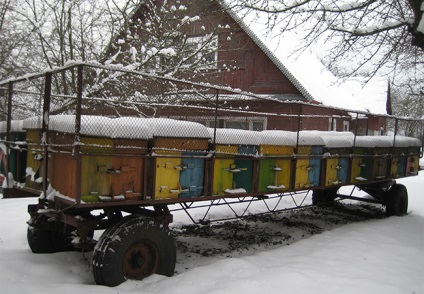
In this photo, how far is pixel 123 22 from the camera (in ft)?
35.3

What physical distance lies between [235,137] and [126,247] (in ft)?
6.19

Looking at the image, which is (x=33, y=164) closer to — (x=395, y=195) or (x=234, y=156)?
(x=234, y=156)

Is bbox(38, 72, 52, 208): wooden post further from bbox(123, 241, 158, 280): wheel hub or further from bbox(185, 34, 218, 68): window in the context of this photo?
bbox(185, 34, 218, 68): window

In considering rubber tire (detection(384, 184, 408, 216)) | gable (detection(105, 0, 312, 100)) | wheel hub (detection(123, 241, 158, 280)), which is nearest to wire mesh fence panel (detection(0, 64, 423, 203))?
wheel hub (detection(123, 241, 158, 280))

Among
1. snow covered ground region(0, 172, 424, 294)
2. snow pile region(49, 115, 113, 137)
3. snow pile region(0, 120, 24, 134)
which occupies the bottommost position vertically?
snow covered ground region(0, 172, 424, 294)

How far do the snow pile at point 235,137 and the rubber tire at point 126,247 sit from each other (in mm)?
1247

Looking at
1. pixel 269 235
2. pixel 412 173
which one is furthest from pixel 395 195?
pixel 269 235

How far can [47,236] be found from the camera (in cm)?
478

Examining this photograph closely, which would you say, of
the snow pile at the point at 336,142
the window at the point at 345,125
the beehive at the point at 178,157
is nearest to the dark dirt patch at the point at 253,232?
the beehive at the point at 178,157

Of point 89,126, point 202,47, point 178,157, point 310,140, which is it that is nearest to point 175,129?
point 178,157

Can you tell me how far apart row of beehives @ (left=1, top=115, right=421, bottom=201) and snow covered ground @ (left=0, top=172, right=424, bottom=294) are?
2.87 feet

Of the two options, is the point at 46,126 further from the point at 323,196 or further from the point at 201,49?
the point at 201,49

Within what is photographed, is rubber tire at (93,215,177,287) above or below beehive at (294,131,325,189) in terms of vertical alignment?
below

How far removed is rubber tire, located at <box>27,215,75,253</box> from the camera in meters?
4.71
